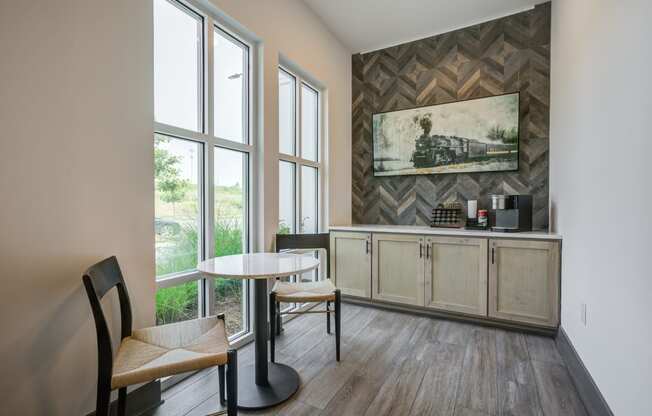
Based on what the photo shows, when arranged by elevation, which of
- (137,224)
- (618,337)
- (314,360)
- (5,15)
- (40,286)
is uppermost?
(5,15)

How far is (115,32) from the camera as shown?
1.59 m

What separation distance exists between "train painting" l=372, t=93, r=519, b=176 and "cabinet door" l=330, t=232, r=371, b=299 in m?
1.07

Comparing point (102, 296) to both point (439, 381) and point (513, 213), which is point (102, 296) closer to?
point (439, 381)

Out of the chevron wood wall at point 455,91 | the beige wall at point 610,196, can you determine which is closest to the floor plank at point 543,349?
the beige wall at point 610,196

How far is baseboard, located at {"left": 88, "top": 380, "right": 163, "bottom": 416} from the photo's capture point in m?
1.59

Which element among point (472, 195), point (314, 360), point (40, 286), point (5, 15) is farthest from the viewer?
point (472, 195)

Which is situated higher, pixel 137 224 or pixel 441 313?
pixel 137 224

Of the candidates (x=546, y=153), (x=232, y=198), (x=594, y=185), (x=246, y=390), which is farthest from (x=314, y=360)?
(x=546, y=153)

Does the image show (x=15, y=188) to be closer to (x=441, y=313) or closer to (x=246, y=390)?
(x=246, y=390)

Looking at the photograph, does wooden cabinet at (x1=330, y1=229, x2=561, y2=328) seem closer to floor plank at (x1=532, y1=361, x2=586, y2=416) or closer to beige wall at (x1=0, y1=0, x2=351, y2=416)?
floor plank at (x1=532, y1=361, x2=586, y2=416)

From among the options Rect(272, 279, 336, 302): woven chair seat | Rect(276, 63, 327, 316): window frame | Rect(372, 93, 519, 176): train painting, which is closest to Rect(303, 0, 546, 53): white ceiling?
Rect(276, 63, 327, 316): window frame

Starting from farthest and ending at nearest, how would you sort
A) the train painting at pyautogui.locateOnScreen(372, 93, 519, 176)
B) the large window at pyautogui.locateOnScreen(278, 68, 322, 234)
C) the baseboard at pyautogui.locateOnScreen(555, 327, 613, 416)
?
the train painting at pyautogui.locateOnScreen(372, 93, 519, 176) → the large window at pyautogui.locateOnScreen(278, 68, 322, 234) → the baseboard at pyautogui.locateOnScreen(555, 327, 613, 416)

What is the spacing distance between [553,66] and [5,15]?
3.98 meters

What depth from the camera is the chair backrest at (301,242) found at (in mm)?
2715
